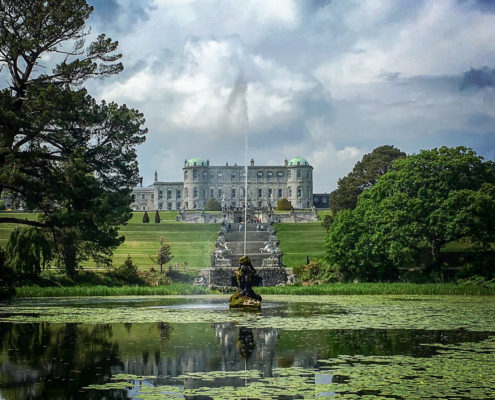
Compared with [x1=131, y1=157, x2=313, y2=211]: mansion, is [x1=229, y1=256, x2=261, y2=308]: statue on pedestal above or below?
below

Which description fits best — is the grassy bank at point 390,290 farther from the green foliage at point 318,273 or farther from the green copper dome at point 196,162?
the green copper dome at point 196,162

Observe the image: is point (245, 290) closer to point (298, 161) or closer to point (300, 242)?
point (300, 242)

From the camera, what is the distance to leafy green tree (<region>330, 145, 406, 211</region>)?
58219 mm

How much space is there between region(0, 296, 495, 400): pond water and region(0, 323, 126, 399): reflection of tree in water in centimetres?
2

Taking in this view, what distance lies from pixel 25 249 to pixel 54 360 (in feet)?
64.6

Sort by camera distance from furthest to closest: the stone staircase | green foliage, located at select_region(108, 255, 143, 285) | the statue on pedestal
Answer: the stone staircase, green foliage, located at select_region(108, 255, 143, 285), the statue on pedestal

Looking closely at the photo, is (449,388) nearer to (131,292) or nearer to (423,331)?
(423,331)

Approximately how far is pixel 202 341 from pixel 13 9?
56.8 feet

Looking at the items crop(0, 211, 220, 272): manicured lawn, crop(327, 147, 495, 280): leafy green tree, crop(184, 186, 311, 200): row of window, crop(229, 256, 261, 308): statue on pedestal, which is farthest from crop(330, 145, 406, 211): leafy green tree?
crop(184, 186, 311, 200): row of window

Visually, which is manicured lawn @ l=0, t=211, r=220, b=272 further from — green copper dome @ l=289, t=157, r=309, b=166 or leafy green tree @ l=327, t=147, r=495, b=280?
green copper dome @ l=289, t=157, r=309, b=166

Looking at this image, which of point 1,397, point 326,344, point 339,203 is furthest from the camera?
point 339,203

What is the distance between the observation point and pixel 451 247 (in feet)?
146

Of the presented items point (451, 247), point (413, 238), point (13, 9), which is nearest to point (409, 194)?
point (413, 238)

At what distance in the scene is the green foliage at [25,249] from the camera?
29.7 metres
